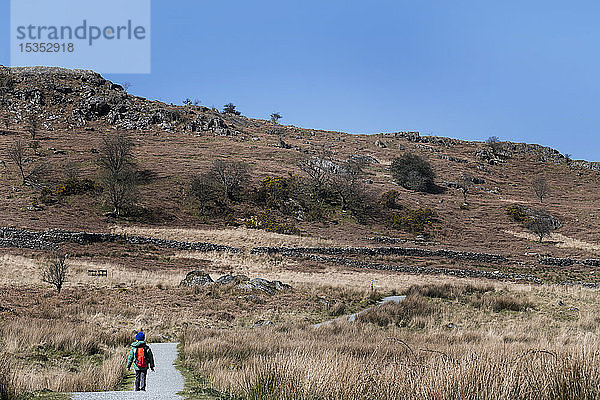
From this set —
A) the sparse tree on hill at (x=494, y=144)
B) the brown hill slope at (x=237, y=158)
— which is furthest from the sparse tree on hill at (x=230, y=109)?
the sparse tree on hill at (x=494, y=144)

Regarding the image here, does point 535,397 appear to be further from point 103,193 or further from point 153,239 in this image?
point 103,193

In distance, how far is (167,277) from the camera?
102ft

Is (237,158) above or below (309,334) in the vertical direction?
above

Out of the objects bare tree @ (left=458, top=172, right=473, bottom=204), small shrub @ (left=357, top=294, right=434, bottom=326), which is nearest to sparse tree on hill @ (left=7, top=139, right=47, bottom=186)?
small shrub @ (left=357, top=294, right=434, bottom=326)

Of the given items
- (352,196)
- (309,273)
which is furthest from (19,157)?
(352,196)

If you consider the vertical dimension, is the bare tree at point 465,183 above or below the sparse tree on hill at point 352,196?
above

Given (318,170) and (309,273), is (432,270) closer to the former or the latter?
(309,273)

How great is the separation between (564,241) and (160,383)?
66847 mm

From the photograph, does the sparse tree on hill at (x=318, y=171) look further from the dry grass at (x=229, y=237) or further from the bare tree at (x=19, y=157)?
the bare tree at (x=19, y=157)

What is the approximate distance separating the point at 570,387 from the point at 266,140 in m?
113

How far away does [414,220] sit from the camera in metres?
65.5

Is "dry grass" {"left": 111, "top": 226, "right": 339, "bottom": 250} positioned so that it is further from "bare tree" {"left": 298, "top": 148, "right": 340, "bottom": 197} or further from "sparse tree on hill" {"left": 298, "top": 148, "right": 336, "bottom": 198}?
"bare tree" {"left": 298, "top": 148, "right": 340, "bottom": 197}

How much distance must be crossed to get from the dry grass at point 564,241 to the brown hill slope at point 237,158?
10.2 inches

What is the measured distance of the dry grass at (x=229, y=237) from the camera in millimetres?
48438
